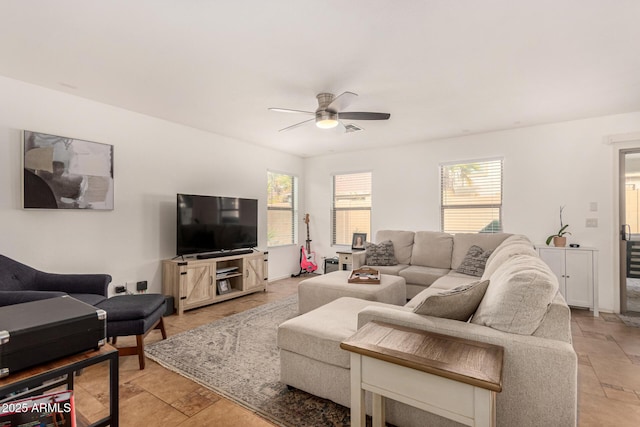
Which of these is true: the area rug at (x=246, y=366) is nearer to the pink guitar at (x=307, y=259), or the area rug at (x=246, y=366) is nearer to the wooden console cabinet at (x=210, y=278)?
the wooden console cabinet at (x=210, y=278)

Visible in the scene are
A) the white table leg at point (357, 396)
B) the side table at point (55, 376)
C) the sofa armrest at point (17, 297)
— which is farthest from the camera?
the sofa armrest at point (17, 297)

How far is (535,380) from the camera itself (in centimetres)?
132

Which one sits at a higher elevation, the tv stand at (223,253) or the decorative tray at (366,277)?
the tv stand at (223,253)

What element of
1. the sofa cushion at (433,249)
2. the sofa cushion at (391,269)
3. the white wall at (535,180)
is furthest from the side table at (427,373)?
the white wall at (535,180)

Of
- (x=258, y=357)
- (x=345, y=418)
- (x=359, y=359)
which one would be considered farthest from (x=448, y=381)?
(x=258, y=357)

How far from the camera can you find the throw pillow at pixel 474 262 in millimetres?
3717

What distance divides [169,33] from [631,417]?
12.7ft

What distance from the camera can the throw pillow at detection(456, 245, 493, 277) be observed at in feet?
12.2

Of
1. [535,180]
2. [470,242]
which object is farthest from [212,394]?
[535,180]

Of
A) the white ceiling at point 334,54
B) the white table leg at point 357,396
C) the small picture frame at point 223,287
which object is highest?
the white ceiling at point 334,54

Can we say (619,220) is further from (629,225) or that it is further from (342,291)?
(342,291)

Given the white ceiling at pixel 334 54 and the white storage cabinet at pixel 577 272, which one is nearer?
the white ceiling at pixel 334 54

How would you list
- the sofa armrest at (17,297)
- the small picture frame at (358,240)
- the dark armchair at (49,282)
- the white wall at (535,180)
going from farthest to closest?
the small picture frame at (358,240) → the white wall at (535,180) → the dark armchair at (49,282) → the sofa armrest at (17,297)

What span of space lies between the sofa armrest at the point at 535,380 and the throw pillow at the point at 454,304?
18 cm
